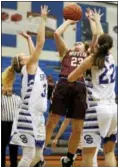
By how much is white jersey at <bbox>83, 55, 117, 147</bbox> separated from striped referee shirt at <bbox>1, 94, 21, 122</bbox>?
1.23 m

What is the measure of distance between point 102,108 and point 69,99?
0.85 m

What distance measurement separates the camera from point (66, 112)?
4078 millimetres

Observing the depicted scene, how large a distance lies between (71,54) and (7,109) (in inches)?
40.5

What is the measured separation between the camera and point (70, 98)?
4145mm

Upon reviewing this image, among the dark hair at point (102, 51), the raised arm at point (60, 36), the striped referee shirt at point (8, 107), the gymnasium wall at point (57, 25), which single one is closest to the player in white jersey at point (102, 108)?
the dark hair at point (102, 51)

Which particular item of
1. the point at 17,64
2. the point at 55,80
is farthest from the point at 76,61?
the point at 55,80

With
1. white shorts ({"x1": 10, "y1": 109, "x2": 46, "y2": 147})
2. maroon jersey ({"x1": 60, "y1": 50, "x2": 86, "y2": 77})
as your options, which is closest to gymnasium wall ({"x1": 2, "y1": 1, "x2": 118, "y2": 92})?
maroon jersey ({"x1": 60, "y1": 50, "x2": 86, "y2": 77})

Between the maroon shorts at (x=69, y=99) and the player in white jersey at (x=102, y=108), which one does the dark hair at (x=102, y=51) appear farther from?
the maroon shorts at (x=69, y=99)

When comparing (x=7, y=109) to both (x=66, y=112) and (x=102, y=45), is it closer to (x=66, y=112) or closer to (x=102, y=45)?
(x=66, y=112)

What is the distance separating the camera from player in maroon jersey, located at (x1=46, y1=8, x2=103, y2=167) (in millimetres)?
3998

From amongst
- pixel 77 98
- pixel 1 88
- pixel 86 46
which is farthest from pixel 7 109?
pixel 86 46

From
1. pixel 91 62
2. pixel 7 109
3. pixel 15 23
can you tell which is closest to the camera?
pixel 91 62

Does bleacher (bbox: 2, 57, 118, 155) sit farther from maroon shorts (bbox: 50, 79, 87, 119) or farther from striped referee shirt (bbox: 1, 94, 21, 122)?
maroon shorts (bbox: 50, 79, 87, 119)

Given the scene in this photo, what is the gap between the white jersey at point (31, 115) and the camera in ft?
12.1
